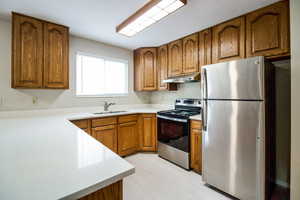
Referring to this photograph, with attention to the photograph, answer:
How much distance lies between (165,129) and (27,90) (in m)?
2.42

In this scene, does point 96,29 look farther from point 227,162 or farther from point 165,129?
point 227,162

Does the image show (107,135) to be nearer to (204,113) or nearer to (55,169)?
(204,113)

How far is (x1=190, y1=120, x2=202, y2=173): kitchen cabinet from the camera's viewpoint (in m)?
2.25

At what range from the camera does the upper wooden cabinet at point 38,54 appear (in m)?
1.99

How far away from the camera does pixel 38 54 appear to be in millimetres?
2133

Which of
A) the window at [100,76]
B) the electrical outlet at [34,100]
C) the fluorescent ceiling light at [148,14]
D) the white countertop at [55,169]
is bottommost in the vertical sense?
the white countertop at [55,169]

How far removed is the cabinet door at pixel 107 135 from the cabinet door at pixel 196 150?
4.67 ft

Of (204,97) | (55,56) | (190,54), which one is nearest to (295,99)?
(204,97)

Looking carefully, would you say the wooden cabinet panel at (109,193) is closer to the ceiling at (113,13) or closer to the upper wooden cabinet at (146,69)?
the ceiling at (113,13)

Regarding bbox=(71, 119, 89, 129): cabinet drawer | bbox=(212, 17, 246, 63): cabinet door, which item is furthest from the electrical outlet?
bbox=(212, 17, 246, 63): cabinet door

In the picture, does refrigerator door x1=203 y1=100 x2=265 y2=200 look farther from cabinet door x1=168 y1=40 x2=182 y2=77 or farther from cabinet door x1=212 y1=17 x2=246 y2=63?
cabinet door x1=168 y1=40 x2=182 y2=77

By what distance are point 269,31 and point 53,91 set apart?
11.0 feet

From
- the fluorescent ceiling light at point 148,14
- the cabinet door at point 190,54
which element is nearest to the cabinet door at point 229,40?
the cabinet door at point 190,54

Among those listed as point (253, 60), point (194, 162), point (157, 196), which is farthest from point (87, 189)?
point (194, 162)
